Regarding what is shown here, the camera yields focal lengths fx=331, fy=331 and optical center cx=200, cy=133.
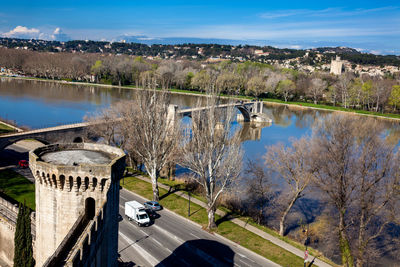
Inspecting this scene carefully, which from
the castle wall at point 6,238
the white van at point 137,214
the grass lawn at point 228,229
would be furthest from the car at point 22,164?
the white van at point 137,214

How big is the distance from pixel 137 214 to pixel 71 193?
13.2 metres

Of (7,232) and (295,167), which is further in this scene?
(295,167)

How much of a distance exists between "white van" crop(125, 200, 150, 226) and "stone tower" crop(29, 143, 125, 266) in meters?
10.6

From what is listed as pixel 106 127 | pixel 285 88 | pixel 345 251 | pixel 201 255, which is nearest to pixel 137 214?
pixel 201 255

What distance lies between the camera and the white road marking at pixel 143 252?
21.9 meters

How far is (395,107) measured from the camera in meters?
104

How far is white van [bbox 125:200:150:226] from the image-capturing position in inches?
1031

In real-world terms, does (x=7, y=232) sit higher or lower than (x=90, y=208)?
lower

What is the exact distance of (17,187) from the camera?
1247 inches

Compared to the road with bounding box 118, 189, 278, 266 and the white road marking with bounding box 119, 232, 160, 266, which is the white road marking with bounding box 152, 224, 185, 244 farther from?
the white road marking with bounding box 119, 232, 160, 266

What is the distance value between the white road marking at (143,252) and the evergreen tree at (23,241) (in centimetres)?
668

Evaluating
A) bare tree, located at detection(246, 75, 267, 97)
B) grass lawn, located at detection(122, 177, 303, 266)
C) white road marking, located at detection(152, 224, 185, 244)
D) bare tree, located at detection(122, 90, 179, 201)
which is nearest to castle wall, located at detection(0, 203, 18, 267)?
white road marking, located at detection(152, 224, 185, 244)

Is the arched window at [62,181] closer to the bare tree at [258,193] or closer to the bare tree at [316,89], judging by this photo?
the bare tree at [258,193]

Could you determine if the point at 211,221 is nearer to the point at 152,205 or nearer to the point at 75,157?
the point at 152,205
